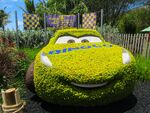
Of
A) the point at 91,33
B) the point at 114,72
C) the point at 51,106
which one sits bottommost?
the point at 51,106

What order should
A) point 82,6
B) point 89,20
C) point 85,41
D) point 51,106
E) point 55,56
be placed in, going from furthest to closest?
point 82,6
point 89,20
point 85,41
point 51,106
point 55,56

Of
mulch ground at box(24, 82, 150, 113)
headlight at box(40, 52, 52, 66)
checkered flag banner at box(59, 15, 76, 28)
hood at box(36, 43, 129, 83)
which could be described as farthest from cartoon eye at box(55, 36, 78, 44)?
checkered flag banner at box(59, 15, 76, 28)

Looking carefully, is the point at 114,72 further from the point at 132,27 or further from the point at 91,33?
the point at 132,27

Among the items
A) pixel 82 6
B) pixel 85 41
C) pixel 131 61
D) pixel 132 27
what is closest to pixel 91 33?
pixel 85 41

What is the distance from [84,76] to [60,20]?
10.9 meters

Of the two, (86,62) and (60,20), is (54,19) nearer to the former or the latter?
(60,20)

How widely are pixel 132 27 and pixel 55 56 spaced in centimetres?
1783

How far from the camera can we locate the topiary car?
4.87 meters

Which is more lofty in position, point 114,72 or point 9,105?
point 114,72

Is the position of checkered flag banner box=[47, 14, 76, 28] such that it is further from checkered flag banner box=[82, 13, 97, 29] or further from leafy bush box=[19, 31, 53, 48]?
leafy bush box=[19, 31, 53, 48]

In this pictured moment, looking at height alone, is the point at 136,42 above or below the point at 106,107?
above

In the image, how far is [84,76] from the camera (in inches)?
189

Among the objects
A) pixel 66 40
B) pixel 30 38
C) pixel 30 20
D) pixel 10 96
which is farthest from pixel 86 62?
pixel 30 38

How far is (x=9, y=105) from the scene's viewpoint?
4910mm
